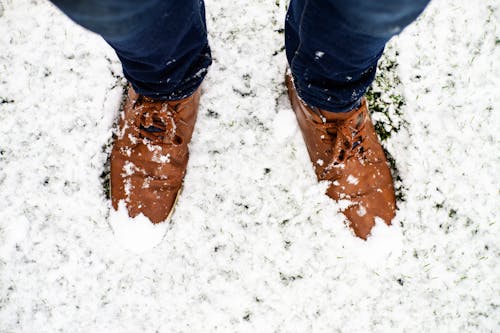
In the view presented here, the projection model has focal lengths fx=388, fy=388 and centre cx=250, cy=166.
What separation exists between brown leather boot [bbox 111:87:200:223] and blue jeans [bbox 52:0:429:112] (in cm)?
13

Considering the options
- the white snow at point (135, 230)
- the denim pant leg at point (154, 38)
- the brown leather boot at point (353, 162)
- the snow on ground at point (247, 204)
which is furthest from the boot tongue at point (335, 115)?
the white snow at point (135, 230)

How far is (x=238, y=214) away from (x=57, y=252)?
2.38 feet

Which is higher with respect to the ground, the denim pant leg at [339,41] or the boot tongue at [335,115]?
the denim pant leg at [339,41]

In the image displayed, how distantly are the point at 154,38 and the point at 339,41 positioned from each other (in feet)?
1.37

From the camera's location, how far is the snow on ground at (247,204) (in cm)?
150

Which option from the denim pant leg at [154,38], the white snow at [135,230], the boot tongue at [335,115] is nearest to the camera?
the denim pant leg at [154,38]

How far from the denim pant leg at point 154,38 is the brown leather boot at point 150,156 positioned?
0.41 feet

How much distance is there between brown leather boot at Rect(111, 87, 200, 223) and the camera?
4.55 ft

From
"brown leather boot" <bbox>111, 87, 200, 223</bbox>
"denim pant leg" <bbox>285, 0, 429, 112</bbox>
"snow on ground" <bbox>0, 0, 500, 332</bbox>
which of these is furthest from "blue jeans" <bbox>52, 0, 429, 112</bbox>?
"snow on ground" <bbox>0, 0, 500, 332</bbox>

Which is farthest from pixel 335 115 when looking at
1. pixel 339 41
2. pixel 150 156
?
pixel 150 156

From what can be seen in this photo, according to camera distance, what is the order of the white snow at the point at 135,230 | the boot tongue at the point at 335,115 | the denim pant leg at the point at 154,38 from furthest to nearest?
the white snow at the point at 135,230 → the boot tongue at the point at 335,115 → the denim pant leg at the point at 154,38

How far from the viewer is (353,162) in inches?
55.8

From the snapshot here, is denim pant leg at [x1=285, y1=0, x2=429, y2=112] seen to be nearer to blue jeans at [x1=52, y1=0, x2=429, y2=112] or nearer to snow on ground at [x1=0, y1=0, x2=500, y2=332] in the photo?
blue jeans at [x1=52, y1=0, x2=429, y2=112]

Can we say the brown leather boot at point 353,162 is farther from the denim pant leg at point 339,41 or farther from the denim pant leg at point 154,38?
the denim pant leg at point 154,38
